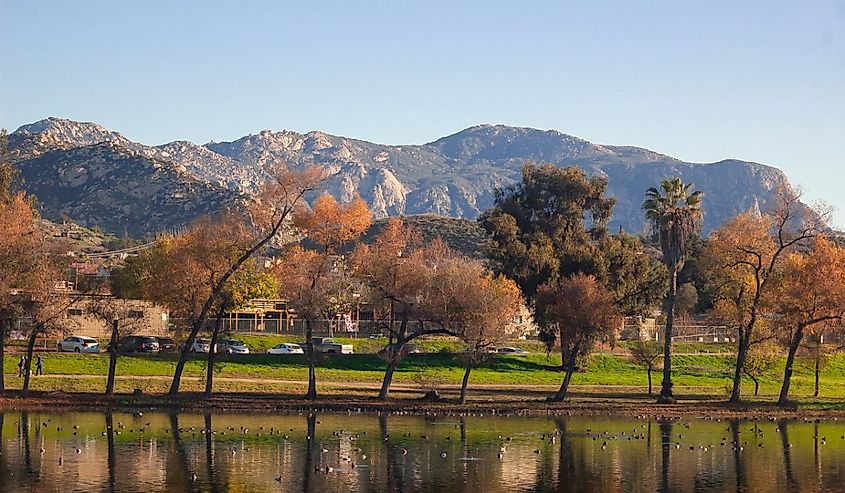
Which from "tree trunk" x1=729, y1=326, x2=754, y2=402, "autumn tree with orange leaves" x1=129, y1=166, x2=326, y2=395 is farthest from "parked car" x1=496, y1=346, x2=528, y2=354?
"autumn tree with orange leaves" x1=129, y1=166, x2=326, y2=395

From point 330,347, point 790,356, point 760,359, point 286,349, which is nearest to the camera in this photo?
point 790,356

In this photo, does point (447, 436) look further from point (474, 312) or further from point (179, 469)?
point (179, 469)

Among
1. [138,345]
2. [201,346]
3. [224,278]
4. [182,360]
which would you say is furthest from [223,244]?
[201,346]

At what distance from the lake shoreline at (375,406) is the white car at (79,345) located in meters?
19.4

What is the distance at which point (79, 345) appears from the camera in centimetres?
8512

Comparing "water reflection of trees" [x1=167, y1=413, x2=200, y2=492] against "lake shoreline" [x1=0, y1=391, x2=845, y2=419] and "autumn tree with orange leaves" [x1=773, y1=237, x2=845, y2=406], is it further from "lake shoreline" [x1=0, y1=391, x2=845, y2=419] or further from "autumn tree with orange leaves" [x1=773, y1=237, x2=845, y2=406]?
"autumn tree with orange leaves" [x1=773, y1=237, x2=845, y2=406]

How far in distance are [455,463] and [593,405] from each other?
26.5m

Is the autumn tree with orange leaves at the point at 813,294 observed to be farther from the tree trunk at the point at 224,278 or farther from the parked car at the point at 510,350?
the tree trunk at the point at 224,278

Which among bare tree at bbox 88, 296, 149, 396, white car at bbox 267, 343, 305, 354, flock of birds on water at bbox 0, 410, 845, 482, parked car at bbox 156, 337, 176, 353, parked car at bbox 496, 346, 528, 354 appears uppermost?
bare tree at bbox 88, 296, 149, 396

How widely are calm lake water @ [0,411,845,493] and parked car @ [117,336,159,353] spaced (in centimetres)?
2633

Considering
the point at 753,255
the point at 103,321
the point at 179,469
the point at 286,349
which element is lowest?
the point at 179,469

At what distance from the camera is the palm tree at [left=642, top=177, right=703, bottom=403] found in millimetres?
72188

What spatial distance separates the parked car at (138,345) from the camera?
282 ft

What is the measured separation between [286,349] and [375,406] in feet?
92.8
